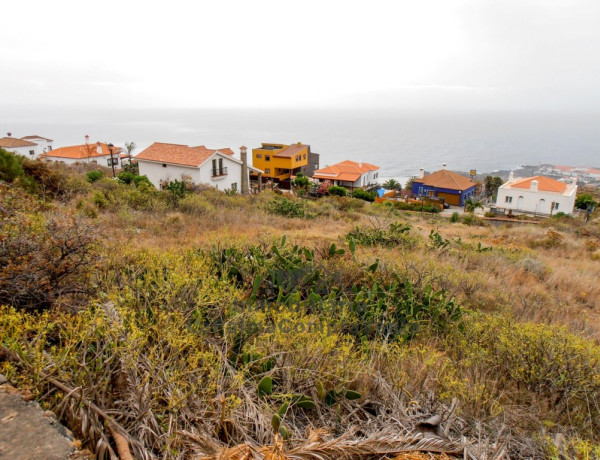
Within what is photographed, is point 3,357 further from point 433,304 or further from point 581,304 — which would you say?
point 581,304

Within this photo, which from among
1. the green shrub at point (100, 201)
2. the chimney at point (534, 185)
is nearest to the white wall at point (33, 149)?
the green shrub at point (100, 201)

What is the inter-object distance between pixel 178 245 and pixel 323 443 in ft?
17.4

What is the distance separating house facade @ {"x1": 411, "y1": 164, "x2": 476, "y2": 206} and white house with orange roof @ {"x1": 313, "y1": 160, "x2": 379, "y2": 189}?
6.54m

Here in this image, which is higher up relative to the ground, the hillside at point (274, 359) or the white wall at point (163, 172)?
the hillside at point (274, 359)

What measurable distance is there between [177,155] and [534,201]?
124 feet

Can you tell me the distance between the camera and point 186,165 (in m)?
26.7

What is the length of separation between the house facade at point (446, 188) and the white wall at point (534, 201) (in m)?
4.18

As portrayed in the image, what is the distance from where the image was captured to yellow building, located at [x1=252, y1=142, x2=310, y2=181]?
4912cm

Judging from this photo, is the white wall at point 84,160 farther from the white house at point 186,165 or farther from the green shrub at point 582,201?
the green shrub at point 582,201

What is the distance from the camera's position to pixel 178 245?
664 centimetres

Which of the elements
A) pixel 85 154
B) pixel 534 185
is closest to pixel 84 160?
pixel 85 154

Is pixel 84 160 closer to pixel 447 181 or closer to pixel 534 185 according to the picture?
pixel 447 181

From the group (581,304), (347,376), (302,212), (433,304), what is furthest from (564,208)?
(347,376)

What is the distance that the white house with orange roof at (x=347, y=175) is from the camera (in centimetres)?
4809
